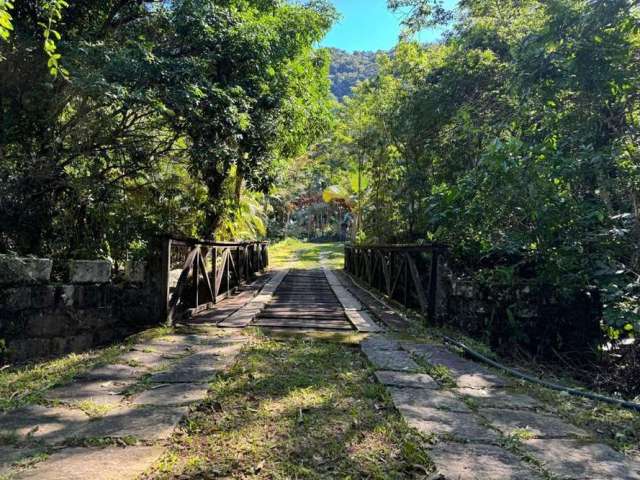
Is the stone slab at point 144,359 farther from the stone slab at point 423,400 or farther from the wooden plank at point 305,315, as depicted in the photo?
the wooden plank at point 305,315

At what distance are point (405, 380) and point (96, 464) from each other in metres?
2.01

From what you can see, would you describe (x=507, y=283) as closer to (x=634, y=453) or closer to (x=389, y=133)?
(x=634, y=453)

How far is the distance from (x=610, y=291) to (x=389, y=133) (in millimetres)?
6696

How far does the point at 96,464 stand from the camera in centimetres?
177

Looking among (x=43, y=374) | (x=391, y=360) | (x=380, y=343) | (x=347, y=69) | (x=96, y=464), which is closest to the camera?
(x=96, y=464)

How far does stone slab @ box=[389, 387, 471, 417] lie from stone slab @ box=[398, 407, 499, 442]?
3cm

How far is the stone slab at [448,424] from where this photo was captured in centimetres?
217

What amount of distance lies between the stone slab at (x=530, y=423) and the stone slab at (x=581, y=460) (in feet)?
0.36

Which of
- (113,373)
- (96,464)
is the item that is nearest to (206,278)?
(113,373)

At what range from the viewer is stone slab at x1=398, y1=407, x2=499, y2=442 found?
2.17 meters

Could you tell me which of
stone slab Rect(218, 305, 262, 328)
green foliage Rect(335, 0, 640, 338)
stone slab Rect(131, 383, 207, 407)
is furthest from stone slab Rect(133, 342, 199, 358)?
green foliage Rect(335, 0, 640, 338)

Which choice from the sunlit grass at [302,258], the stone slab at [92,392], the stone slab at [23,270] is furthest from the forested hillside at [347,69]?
the stone slab at [92,392]

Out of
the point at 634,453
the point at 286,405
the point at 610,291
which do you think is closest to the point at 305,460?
the point at 286,405

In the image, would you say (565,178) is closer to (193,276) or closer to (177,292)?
(177,292)
